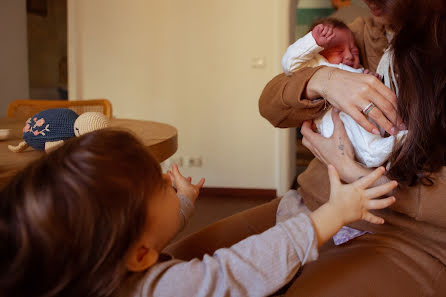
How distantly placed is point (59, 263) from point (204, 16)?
3404 millimetres

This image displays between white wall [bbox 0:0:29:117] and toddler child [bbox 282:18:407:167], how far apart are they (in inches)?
148

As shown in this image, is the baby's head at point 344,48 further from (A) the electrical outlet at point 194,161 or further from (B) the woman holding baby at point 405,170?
(A) the electrical outlet at point 194,161

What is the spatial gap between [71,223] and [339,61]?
1048mm

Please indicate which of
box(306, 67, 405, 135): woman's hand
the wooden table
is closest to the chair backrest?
the wooden table

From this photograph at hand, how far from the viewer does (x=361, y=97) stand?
913 millimetres

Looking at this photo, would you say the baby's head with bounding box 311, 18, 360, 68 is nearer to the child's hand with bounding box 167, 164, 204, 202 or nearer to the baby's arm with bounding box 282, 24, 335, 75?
the baby's arm with bounding box 282, 24, 335, 75

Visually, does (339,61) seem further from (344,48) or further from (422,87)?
(422,87)

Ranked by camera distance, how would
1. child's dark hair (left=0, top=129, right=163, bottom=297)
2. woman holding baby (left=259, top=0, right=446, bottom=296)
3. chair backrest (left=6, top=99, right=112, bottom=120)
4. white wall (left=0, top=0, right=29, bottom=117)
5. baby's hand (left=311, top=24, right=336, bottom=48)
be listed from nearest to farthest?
1. child's dark hair (left=0, top=129, right=163, bottom=297)
2. woman holding baby (left=259, top=0, right=446, bottom=296)
3. baby's hand (left=311, top=24, right=336, bottom=48)
4. chair backrest (left=6, top=99, right=112, bottom=120)
5. white wall (left=0, top=0, right=29, bottom=117)

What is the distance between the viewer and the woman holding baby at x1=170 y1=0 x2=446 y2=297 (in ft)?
2.58

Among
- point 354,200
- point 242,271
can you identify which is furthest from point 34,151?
point 354,200

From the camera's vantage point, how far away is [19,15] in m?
3.99

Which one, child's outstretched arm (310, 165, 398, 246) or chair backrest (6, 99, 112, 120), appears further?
chair backrest (6, 99, 112, 120)

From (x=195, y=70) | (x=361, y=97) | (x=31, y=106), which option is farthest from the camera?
(x=195, y=70)

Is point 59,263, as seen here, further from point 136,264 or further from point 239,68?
point 239,68
